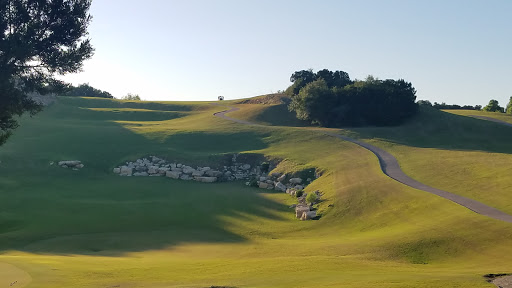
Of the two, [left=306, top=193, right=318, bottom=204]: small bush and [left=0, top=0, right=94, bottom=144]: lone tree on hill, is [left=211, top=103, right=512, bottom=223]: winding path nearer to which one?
[left=306, top=193, right=318, bottom=204]: small bush

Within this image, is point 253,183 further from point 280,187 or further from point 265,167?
point 265,167

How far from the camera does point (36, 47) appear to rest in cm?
2816

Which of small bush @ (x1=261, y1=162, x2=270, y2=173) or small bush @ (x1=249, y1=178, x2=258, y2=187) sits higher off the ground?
small bush @ (x1=261, y1=162, x2=270, y2=173)

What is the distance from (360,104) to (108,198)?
44.7 meters

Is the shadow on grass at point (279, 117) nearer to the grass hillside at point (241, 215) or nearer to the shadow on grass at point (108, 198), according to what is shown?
the grass hillside at point (241, 215)

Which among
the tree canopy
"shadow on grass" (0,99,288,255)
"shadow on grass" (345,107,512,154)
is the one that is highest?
the tree canopy

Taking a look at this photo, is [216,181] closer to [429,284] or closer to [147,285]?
[147,285]

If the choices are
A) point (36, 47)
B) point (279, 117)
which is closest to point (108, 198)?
point (36, 47)

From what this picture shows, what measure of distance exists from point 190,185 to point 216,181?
3.74 m

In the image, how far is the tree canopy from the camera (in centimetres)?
7806

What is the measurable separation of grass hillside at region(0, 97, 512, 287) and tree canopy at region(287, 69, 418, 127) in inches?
147

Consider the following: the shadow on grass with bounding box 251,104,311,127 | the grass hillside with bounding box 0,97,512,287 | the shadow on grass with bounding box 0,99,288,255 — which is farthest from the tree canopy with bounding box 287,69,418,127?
the shadow on grass with bounding box 0,99,288,255

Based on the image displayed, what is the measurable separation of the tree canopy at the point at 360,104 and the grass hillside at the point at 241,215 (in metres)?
3.75

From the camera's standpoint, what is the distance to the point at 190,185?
55.9 m
